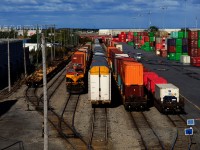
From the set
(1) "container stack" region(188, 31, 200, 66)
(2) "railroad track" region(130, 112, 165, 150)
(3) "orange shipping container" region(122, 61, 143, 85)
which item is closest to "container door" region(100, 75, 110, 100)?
(3) "orange shipping container" region(122, 61, 143, 85)

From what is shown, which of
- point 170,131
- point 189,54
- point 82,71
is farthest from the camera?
point 189,54

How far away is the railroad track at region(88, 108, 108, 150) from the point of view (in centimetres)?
2367

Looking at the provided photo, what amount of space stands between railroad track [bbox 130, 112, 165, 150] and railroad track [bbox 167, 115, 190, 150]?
3.44 ft

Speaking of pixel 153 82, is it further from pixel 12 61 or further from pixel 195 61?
pixel 195 61

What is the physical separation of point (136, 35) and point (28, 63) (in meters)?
103

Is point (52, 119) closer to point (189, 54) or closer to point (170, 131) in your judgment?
point (170, 131)

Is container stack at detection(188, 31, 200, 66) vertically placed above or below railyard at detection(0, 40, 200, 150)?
above

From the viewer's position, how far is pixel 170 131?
27000 mm

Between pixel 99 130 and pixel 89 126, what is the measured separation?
1527mm

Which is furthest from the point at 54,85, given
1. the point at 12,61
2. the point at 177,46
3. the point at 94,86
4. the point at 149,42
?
the point at 149,42

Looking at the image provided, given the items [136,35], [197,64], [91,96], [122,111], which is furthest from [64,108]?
[136,35]

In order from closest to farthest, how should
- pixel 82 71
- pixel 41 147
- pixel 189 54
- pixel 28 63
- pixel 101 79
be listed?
pixel 41 147 → pixel 101 79 → pixel 82 71 → pixel 28 63 → pixel 189 54

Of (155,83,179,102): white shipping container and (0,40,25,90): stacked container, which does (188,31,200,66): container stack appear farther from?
Result: (155,83,179,102): white shipping container

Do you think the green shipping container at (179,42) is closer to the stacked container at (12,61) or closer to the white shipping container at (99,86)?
the stacked container at (12,61)
